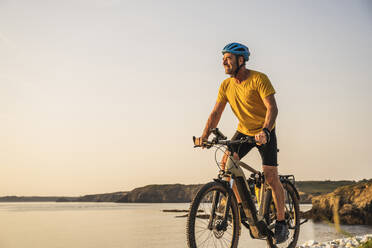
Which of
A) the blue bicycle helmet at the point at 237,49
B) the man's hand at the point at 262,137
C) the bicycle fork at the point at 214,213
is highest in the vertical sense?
the blue bicycle helmet at the point at 237,49

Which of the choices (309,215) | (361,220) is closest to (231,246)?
(361,220)

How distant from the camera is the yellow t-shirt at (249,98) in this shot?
4121 millimetres

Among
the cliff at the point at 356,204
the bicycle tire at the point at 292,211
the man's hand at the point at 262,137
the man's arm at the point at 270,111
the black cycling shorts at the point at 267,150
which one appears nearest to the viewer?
the man's hand at the point at 262,137

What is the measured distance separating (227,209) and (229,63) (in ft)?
5.17

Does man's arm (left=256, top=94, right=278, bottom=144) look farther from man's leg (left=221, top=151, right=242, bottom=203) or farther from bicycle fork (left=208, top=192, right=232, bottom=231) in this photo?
bicycle fork (left=208, top=192, right=232, bottom=231)

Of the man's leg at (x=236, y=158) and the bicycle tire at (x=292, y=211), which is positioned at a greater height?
the man's leg at (x=236, y=158)

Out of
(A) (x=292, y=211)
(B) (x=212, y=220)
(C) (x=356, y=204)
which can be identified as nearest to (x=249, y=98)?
(B) (x=212, y=220)

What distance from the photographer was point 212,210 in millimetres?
3697

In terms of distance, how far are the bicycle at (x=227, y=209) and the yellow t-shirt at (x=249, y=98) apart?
0.45 metres

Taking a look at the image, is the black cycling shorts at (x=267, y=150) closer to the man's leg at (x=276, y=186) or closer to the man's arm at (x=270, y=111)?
the man's leg at (x=276, y=186)

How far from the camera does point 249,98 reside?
4238 mm

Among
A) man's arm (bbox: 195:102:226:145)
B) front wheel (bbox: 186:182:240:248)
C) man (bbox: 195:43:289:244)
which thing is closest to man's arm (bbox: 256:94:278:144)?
man (bbox: 195:43:289:244)

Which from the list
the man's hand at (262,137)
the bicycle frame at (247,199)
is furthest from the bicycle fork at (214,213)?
the man's hand at (262,137)

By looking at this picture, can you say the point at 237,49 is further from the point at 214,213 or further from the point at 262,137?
the point at 214,213
